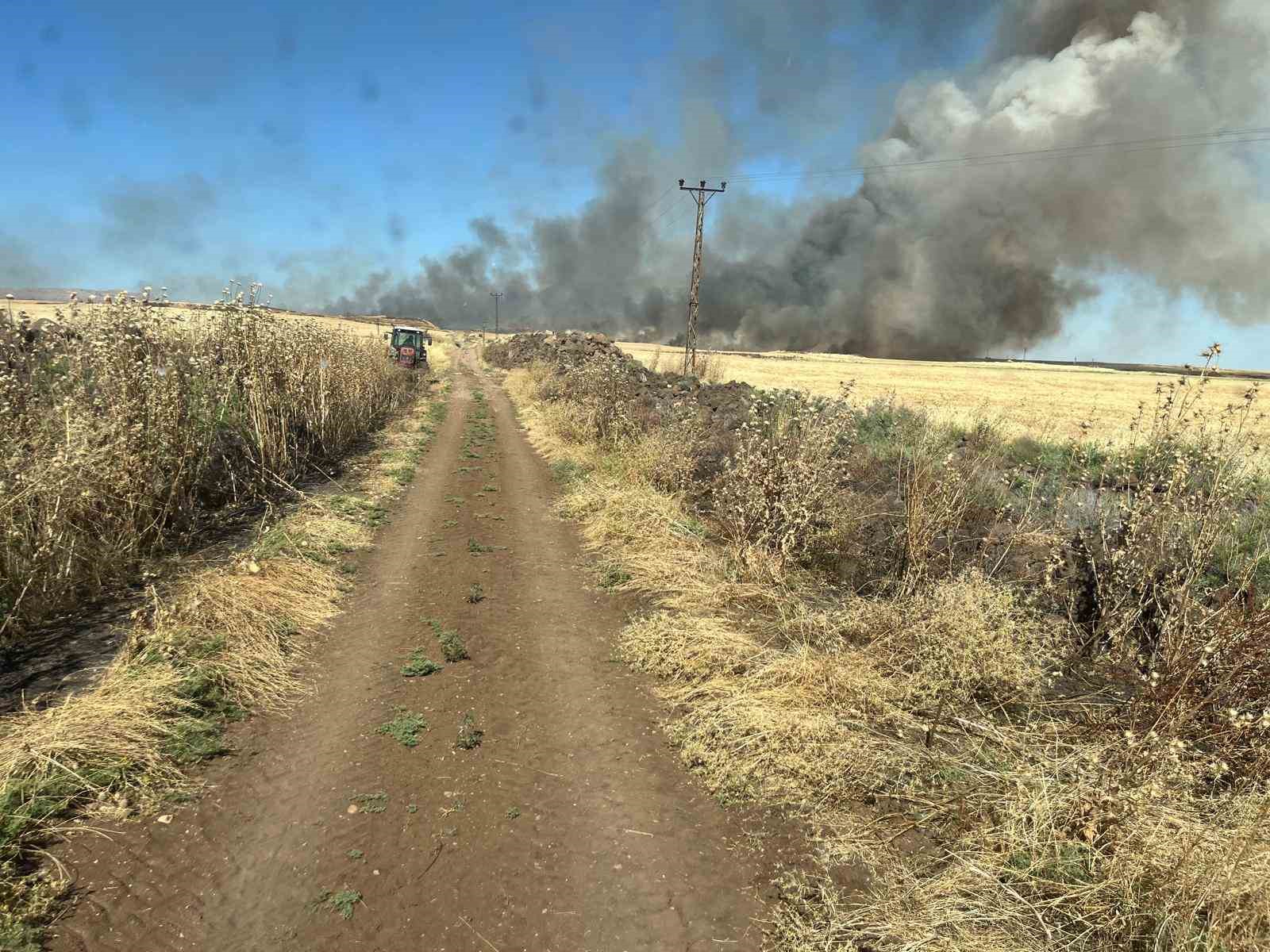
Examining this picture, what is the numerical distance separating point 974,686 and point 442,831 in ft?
13.0

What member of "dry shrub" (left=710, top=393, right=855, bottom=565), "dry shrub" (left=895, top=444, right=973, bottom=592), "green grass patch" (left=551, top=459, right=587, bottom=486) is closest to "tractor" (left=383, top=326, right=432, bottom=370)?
"green grass patch" (left=551, top=459, right=587, bottom=486)

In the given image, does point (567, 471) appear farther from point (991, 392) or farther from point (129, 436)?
point (991, 392)

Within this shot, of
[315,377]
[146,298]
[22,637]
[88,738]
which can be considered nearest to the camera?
[88,738]

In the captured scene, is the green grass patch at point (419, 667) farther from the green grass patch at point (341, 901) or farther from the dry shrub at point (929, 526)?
the dry shrub at point (929, 526)

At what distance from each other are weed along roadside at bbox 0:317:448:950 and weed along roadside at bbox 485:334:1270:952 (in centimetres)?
324

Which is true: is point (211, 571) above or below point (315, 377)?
below

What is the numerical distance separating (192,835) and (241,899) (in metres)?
0.65

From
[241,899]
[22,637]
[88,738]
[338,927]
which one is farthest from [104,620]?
[338,927]

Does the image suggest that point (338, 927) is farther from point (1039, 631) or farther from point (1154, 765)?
point (1039, 631)

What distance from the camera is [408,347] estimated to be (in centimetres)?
3431

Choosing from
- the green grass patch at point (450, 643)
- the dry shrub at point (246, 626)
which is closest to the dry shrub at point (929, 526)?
the green grass patch at point (450, 643)

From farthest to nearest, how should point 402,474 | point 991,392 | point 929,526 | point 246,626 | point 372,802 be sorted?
1. point 991,392
2. point 402,474
3. point 929,526
4. point 246,626
5. point 372,802

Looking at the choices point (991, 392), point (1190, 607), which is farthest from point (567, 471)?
point (991, 392)

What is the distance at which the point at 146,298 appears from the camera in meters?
8.93
